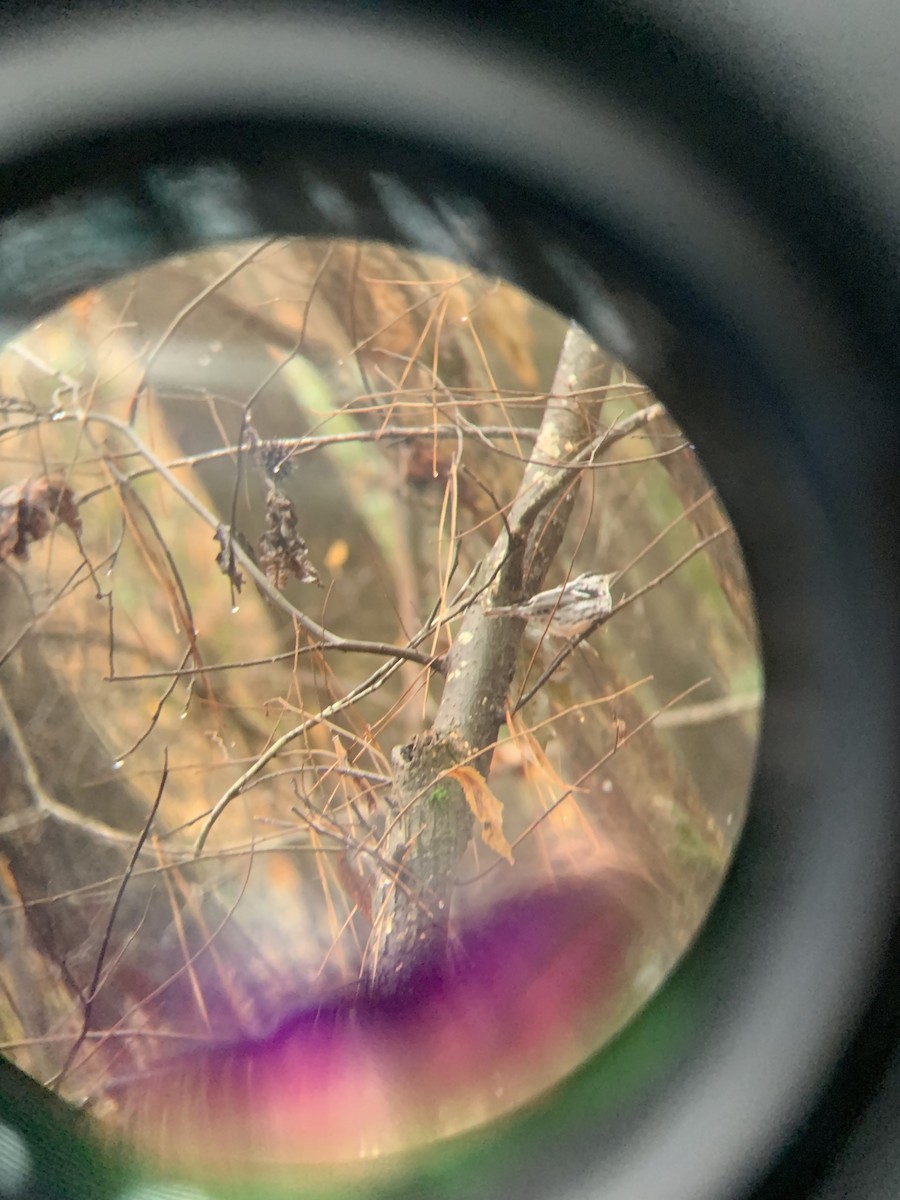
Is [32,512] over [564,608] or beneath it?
over

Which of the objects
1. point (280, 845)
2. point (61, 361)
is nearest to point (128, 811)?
point (280, 845)

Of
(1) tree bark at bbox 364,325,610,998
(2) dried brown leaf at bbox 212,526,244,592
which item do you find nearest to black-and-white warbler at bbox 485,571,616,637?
(1) tree bark at bbox 364,325,610,998

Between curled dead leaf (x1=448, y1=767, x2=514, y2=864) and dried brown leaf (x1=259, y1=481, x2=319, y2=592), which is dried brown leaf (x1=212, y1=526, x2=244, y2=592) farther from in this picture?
curled dead leaf (x1=448, y1=767, x2=514, y2=864)

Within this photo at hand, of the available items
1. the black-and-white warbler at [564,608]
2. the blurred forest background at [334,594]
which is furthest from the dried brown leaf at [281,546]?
the black-and-white warbler at [564,608]

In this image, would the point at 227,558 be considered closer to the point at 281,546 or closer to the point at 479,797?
the point at 281,546

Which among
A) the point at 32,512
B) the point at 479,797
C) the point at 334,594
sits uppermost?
the point at 32,512

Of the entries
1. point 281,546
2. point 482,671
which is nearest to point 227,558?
point 281,546

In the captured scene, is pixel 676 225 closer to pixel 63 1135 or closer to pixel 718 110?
pixel 718 110

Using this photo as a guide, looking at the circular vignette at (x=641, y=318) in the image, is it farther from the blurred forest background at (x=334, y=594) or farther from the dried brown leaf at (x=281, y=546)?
the dried brown leaf at (x=281, y=546)
